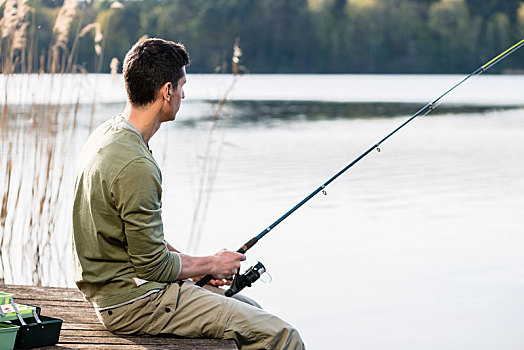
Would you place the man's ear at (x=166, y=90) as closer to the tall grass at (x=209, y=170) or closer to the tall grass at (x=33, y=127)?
the tall grass at (x=209, y=170)

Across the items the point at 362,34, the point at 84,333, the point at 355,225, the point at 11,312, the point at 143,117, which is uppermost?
the point at 362,34

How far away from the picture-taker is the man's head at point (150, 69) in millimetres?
2238

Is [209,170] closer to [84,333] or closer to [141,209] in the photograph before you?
[84,333]

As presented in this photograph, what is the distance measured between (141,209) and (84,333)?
2.20 ft

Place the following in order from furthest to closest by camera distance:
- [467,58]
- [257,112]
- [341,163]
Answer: [467,58] → [257,112] → [341,163]

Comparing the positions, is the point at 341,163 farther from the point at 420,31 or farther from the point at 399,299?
the point at 420,31

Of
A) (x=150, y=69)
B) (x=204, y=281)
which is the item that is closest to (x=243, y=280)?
(x=204, y=281)

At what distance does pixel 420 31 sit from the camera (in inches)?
1532

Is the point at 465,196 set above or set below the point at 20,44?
below

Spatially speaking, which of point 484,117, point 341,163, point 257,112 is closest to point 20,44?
point 341,163

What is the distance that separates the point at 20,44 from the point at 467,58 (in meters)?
34.9

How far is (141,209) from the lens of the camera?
2.15m

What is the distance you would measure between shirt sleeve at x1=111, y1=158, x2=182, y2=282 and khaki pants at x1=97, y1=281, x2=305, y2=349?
20 cm

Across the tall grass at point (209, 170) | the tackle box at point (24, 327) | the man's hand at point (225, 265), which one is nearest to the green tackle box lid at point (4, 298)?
the tackle box at point (24, 327)
